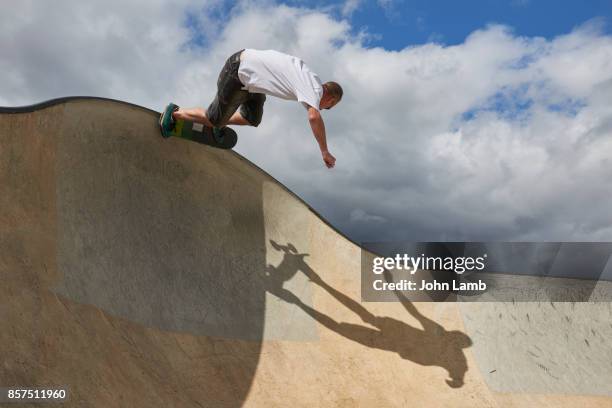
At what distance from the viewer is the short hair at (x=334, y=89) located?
4.45 m

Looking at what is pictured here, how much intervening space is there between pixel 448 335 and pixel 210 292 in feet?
10.8

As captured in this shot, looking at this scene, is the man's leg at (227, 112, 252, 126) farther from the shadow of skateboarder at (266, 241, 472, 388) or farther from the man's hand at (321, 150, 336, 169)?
the shadow of skateboarder at (266, 241, 472, 388)

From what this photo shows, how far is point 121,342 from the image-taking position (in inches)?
181

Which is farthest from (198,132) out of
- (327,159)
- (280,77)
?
(327,159)

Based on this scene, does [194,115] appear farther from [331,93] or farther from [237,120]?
[331,93]

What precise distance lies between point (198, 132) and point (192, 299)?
2.19 m

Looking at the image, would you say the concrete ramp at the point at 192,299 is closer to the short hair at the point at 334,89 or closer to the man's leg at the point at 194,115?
the man's leg at the point at 194,115

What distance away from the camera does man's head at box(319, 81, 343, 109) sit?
4445 millimetres

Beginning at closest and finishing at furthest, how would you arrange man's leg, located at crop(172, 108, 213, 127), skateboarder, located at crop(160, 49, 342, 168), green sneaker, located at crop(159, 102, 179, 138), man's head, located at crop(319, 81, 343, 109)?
skateboarder, located at crop(160, 49, 342, 168)
man's head, located at crop(319, 81, 343, 109)
man's leg, located at crop(172, 108, 213, 127)
green sneaker, located at crop(159, 102, 179, 138)

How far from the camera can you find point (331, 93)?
4.46 meters

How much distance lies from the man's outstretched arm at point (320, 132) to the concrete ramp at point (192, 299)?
105 inches

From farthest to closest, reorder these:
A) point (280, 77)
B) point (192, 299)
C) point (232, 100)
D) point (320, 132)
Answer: point (192, 299)
point (232, 100)
point (280, 77)
point (320, 132)

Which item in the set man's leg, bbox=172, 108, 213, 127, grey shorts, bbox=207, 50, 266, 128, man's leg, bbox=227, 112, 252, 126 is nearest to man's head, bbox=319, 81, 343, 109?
grey shorts, bbox=207, 50, 266, 128

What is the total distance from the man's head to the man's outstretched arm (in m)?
0.46
